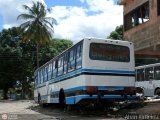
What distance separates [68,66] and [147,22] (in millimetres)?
7178

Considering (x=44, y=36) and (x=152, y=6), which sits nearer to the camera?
(x=152, y=6)

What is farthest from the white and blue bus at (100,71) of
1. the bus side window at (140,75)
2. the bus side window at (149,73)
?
the bus side window at (140,75)

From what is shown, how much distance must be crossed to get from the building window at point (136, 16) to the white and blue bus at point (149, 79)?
10.5 feet

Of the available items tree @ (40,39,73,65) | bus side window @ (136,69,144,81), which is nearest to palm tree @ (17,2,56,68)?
tree @ (40,39,73,65)

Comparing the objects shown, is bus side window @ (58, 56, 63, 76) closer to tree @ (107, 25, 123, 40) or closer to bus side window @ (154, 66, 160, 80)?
bus side window @ (154, 66, 160, 80)

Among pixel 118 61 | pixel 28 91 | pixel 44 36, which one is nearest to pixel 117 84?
pixel 118 61

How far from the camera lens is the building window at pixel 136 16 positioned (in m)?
26.6

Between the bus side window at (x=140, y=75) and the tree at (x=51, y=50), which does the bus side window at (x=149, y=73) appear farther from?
the tree at (x=51, y=50)

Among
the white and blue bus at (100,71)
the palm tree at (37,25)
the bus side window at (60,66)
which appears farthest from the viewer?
the palm tree at (37,25)

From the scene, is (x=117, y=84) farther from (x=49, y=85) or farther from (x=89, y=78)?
(x=49, y=85)

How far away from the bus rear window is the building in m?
5.06

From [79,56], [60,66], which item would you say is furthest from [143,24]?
[79,56]

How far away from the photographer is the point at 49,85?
27.2m

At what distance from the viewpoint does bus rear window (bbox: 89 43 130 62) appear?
19.3m
